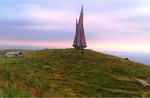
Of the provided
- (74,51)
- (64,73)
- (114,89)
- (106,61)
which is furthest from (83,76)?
(74,51)

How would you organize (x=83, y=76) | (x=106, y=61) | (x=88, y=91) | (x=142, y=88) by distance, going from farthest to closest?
(x=106, y=61) → (x=83, y=76) → (x=142, y=88) → (x=88, y=91)

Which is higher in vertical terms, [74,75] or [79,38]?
[79,38]

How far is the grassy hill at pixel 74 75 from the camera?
107 ft

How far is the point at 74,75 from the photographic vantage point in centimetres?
3872

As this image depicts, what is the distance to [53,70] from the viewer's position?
40406 mm

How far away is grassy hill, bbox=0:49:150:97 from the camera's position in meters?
32.5

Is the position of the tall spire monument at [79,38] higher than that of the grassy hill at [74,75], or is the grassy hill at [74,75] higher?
the tall spire monument at [79,38]

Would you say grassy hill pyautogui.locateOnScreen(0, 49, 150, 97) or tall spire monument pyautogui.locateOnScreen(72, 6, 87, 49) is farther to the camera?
tall spire monument pyautogui.locateOnScreen(72, 6, 87, 49)

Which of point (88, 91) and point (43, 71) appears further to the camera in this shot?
point (43, 71)

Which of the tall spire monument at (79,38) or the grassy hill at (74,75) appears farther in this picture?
the tall spire monument at (79,38)

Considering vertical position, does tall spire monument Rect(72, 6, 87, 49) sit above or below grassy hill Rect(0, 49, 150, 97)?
above

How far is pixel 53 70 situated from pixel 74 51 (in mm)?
9723

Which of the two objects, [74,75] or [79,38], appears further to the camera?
[79,38]

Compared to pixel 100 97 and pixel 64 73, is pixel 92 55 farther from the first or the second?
pixel 100 97
